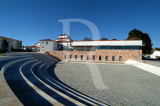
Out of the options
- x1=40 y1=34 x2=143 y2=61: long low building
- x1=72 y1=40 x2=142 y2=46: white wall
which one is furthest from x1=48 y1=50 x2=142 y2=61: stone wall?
x1=72 y1=40 x2=142 y2=46: white wall

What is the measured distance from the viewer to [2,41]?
3744 cm

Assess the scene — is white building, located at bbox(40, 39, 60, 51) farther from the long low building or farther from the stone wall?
the stone wall

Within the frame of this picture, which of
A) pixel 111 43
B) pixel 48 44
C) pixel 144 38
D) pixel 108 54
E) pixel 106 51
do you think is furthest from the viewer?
pixel 48 44

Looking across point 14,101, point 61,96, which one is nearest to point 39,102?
point 14,101

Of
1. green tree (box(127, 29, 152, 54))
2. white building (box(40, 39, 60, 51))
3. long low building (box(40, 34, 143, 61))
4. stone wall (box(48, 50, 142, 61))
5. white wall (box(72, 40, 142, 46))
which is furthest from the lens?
white building (box(40, 39, 60, 51))

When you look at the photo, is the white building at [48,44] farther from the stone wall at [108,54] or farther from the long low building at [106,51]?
the stone wall at [108,54]

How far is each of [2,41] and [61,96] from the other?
158 ft

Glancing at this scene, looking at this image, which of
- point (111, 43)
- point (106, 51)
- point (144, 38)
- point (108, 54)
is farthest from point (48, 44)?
point (144, 38)

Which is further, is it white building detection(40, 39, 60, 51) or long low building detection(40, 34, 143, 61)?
white building detection(40, 39, 60, 51)

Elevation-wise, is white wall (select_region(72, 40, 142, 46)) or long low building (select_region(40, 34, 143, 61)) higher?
white wall (select_region(72, 40, 142, 46))

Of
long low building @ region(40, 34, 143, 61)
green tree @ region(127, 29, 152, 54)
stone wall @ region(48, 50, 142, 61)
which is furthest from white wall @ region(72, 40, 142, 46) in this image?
green tree @ region(127, 29, 152, 54)

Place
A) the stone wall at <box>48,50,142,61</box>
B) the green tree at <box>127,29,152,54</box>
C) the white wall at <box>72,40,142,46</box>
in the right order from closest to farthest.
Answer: the stone wall at <box>48,50,142,61</box>
the white wall at <box>72,40,142,46</box>
the green tree at <box>127,29,152,54</box>

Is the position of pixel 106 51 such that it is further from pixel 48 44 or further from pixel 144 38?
pixel 48 44

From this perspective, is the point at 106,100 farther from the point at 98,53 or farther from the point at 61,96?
the point at 98,53
